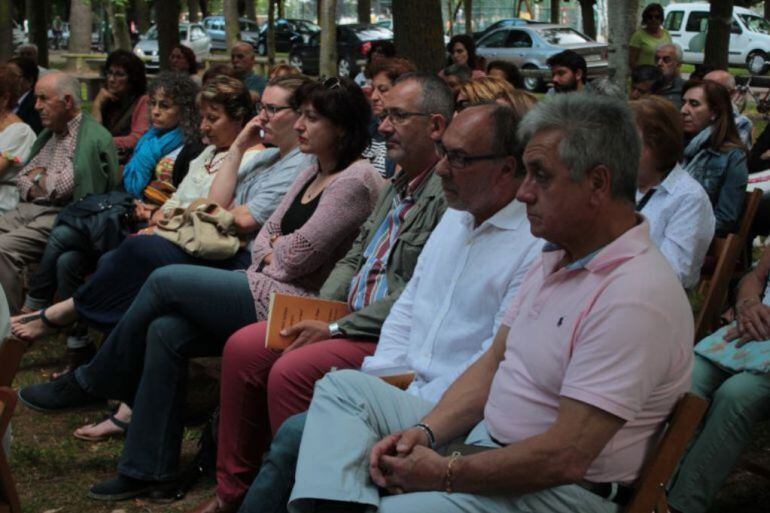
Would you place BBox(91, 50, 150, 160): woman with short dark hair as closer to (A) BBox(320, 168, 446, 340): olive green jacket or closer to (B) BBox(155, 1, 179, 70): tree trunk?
(A) BBox(320, 168, 446, 340): olive green jacket

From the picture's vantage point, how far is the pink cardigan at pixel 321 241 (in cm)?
485

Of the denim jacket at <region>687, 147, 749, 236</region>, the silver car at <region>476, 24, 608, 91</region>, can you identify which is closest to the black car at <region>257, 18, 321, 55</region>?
the silver car at <region>476, 24, 608, 91</region>

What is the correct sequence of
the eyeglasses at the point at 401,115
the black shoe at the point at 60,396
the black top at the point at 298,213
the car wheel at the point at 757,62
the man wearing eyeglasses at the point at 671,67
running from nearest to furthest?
the eyeglasses at the point at 401,115
the black top at the point at 298,213
the black shoe at the point at 60,396
the man wearing eyeglasses at the point at 671,67
the car wheel at the point at 757,62

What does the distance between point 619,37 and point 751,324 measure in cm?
812

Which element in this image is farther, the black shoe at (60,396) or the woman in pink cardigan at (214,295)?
the black shoe at (60,396)

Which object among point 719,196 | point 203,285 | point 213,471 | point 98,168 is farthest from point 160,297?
point 719,196

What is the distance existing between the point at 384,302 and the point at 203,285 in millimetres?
864

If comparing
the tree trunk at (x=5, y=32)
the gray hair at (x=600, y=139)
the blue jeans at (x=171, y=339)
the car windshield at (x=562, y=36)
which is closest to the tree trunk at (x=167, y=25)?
the tree trunk at (x=5, y=32)

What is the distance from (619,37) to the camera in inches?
458

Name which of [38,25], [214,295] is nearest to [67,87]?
[214,295]

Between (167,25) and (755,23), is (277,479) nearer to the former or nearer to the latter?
(167,25)

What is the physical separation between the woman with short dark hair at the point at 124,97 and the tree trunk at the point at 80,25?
20.4 meters

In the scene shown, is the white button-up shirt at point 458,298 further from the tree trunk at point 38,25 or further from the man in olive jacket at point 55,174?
the tree trunk at point 38,25

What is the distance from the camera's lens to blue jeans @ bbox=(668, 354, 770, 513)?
379 cm
